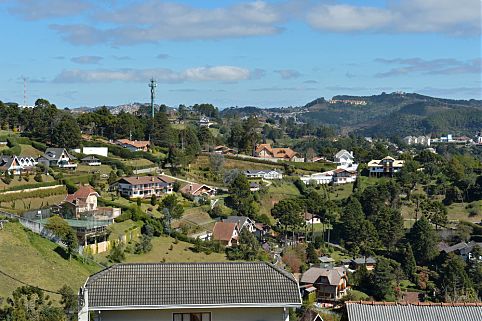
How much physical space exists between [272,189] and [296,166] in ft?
30.1

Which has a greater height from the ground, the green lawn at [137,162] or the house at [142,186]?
the green lawn at [137,162]

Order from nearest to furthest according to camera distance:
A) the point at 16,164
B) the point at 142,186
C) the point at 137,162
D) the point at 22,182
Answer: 1. the point at 22,182
2. the point at 16,164
3. the point at 142,186
4. the point at 137,162

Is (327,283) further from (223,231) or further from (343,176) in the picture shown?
(343,176)

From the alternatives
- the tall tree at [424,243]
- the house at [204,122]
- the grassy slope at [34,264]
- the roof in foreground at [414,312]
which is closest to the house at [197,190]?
the tall tree at [424,243]

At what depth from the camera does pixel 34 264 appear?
20984 mm

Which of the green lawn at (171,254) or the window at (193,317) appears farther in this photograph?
the green lawn at (171,254)

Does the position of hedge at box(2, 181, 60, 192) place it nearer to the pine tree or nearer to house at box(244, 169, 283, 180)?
house at box(244, 169, 283, 180)

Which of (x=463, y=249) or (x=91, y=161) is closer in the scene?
(x=463, y=249)

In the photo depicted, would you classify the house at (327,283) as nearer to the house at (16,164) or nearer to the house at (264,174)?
the house at (16,164)

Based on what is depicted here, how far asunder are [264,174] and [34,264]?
29910mm

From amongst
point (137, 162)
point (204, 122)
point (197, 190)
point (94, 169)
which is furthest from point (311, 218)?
point (204, 122)

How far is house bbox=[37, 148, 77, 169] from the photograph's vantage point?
39500 millimetres

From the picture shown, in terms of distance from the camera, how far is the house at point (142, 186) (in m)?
36.2

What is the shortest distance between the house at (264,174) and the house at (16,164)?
17.5 meters
